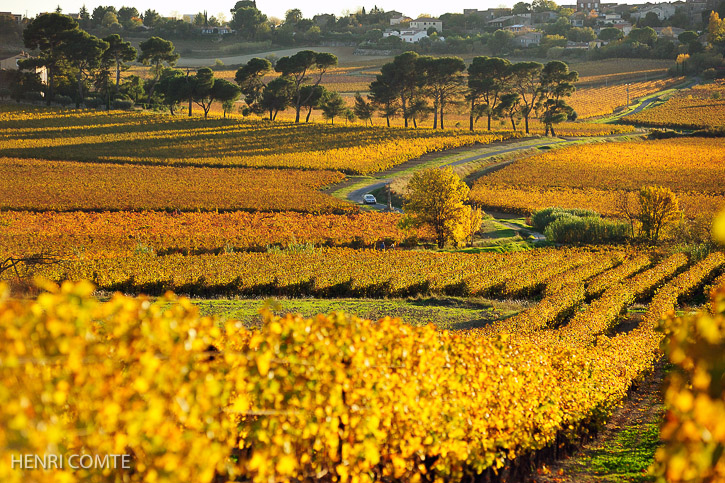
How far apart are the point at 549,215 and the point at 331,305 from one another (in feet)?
96.4

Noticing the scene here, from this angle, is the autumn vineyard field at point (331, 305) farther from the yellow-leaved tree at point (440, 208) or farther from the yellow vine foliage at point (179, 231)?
the yellow-leaved tree at point (440, 208)

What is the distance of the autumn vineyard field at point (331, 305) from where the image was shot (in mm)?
4879

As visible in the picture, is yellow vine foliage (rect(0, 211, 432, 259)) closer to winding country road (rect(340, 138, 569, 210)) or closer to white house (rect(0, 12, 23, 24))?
winding country road (rect(340, 138, 569, 210))

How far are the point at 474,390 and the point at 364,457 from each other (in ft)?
7.27

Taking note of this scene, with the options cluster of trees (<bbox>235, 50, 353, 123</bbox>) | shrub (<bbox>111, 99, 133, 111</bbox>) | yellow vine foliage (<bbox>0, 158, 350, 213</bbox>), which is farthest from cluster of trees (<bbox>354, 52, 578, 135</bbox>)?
yellow vine foliage (<bbox>0, 158, 350, 213</bbox>)

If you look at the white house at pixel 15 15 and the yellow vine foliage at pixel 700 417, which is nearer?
the yellow vine foliage at pixel 700 417

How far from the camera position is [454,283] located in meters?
29.5

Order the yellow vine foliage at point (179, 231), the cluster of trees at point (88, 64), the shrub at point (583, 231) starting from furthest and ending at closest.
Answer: the cluster of trees at point (88, 64) < the shrub at point (583, 231) < the yellow vine foliage at point (179, 231)

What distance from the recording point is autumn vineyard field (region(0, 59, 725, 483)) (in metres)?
4.88

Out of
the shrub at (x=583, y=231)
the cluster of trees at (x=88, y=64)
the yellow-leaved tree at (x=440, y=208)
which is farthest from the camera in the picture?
the cluster of trees at (x=88, y=64)

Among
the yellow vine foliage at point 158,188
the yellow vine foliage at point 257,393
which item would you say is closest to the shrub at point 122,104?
the yellow vine foliage at point 158,188

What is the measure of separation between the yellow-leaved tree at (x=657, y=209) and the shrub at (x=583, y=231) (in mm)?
1655

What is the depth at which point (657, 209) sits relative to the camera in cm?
4541

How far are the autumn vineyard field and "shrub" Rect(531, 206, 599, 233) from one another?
1.06m
